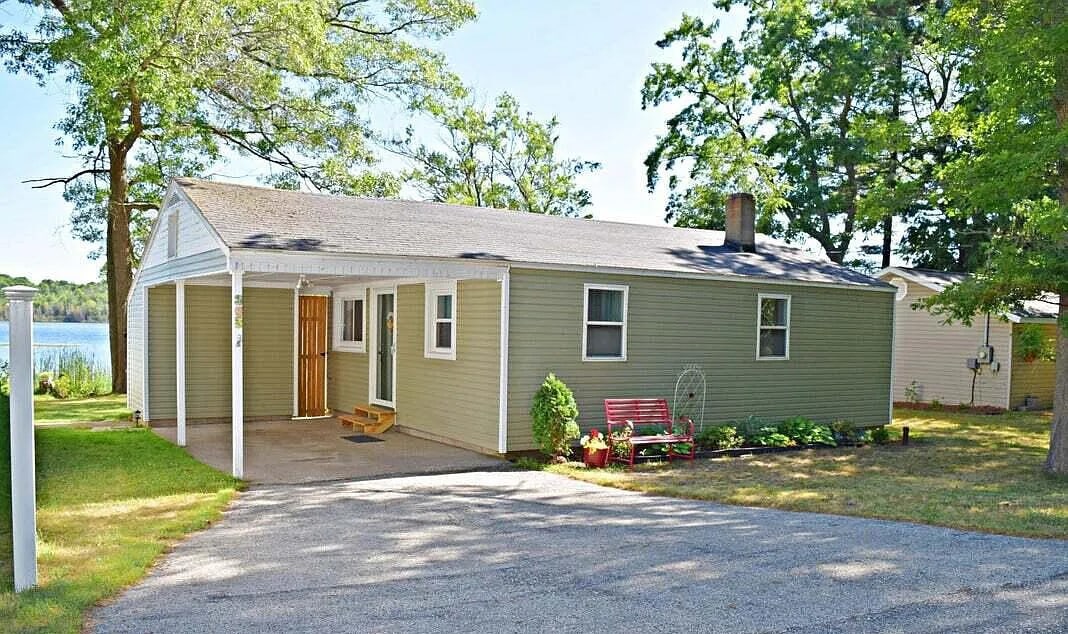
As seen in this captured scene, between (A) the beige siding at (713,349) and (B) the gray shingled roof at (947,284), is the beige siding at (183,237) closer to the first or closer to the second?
(A) the beige siding at (713,349)

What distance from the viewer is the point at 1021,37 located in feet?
34.9

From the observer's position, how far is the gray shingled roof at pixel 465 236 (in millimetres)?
10281

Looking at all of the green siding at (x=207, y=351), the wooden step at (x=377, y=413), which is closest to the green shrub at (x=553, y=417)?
the wooden step at (x=377, y=413)

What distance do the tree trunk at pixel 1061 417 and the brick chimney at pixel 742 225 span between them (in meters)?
5.69

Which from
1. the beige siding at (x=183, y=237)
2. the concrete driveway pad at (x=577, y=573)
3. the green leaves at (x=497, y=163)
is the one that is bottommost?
the concrete driveway pad at (x=577, y=573)

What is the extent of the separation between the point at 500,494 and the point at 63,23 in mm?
18320

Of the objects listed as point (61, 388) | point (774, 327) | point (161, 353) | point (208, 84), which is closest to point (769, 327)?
point (774, 327)

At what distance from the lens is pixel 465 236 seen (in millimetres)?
12047

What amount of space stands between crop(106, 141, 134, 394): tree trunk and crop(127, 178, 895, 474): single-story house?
6.61m

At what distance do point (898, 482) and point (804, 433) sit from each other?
3.23 metres

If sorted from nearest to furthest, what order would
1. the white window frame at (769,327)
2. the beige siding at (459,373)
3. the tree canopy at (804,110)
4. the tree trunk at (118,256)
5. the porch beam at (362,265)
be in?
the porch beam at (362,265) → the beige siding at (459,373) → the white window frame at (769,327) → the tree trunk at (118,256) → the tree canopy at (804,110)

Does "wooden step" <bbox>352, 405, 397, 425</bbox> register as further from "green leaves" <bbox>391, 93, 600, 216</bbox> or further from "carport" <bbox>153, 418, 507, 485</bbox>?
"green leaves" <bbox>391, 93, 600, 216</bbox>

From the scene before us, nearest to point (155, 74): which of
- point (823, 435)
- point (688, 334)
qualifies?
point (688, 334)

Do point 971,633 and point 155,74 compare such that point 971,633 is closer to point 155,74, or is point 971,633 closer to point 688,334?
point 688,334
